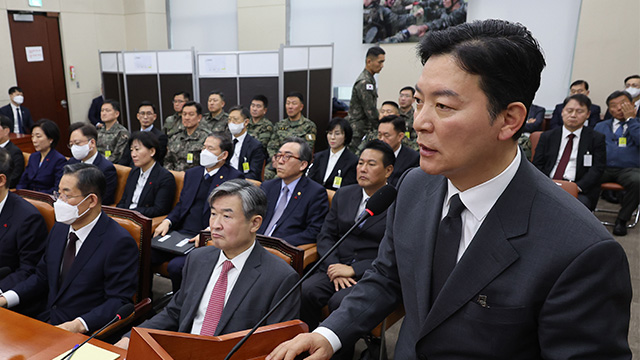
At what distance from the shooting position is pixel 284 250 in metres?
2.29

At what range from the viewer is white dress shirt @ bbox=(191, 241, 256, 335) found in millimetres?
1885

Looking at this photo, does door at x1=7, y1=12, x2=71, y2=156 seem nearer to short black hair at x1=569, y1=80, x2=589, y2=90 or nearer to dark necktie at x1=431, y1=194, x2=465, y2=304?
short black hair at x1=569, y1=80, x2=589, y2=90

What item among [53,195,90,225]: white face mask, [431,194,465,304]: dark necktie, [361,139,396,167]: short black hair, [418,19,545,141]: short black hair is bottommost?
[53,195,90,225]: white face mask

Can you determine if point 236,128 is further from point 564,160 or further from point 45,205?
point 564,160

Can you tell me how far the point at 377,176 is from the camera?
117 inches

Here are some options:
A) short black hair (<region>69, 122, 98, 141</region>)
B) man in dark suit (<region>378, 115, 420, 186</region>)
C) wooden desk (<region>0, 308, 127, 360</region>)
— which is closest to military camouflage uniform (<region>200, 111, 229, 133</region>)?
short black hair (<region>69, 122, 98, 141</region>)

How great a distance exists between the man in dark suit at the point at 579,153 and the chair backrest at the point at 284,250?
3.50 metres

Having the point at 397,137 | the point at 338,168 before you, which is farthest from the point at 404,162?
the point at 338,168

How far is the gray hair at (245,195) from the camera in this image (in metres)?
2.01

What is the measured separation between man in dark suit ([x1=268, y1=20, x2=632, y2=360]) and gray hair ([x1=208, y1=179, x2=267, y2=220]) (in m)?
1.17

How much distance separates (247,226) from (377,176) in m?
1.25

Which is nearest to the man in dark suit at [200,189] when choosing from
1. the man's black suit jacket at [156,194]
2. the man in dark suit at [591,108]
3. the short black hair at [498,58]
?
the man's black suit jacket at [156,194]

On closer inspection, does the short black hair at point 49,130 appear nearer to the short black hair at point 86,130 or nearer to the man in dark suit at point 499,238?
the short black hair at point 86,130

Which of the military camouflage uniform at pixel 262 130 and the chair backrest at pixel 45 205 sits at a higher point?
the military camouflage uniform at pixel 262 130
